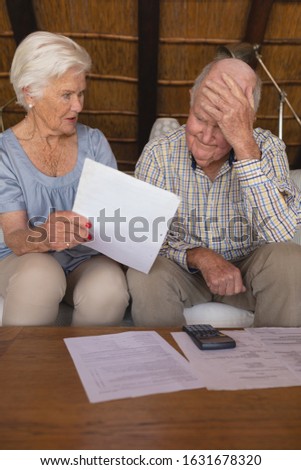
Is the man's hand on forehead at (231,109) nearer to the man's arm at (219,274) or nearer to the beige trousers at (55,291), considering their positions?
the man's arm at (219,274)

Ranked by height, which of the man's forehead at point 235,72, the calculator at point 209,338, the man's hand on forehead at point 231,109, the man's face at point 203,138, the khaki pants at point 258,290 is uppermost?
the man's forehead at point 235,72

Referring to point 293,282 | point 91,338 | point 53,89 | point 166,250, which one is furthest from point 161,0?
point 91,338

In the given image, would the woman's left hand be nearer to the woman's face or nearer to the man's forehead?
the woman's face

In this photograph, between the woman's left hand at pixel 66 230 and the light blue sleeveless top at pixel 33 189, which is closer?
the woman's left hand at pixel 66 230

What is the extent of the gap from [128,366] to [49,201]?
2.53 feet

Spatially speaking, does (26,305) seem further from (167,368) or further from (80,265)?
(167,368)

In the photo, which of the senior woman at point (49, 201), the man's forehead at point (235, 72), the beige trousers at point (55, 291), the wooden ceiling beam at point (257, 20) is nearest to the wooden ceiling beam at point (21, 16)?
the wooden ceiling beam at point (257, 20)

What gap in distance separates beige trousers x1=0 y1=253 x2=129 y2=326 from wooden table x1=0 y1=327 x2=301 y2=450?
360mm

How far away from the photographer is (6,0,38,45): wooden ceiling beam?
298 cm

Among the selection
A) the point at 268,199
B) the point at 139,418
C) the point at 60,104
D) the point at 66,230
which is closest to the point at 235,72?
the point at 268,199

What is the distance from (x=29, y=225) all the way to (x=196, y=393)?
2.90 ft

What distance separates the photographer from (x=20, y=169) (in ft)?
4.68

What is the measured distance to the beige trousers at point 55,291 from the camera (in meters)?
1.16

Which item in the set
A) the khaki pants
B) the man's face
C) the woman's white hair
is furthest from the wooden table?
the woman's white hair
